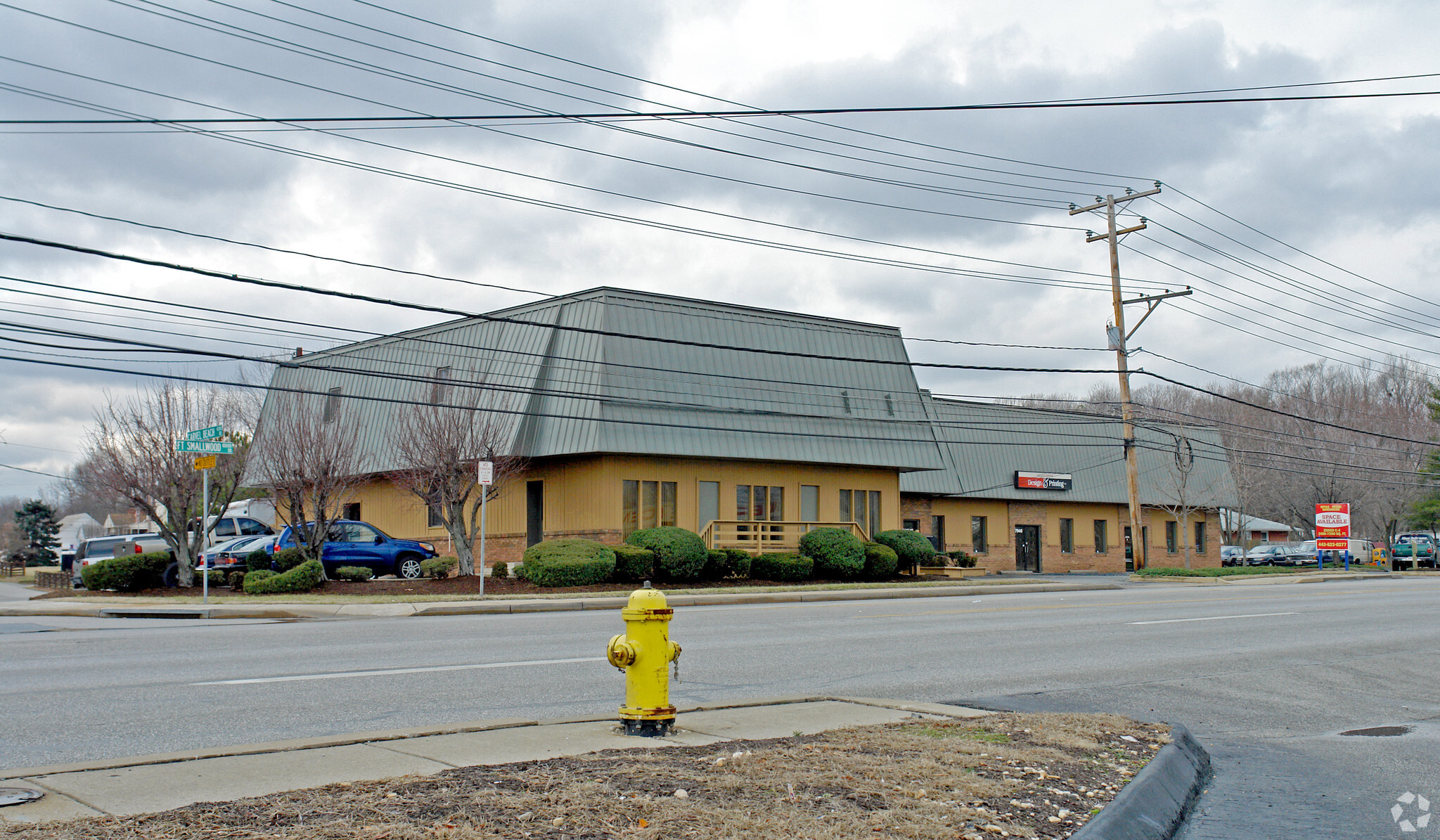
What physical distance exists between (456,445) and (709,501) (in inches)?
317

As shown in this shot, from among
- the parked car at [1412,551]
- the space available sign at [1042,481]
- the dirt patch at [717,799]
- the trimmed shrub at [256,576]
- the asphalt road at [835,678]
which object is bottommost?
the parked car at [1412,551]

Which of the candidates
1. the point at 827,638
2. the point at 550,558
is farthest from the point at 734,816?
the point at 550,558

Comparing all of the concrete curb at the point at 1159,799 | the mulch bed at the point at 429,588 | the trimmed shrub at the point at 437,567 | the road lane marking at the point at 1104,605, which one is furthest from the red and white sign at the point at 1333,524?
the concrete curb at the point at 1159,799

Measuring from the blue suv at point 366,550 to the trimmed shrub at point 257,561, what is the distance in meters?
0.41

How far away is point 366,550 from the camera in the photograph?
27547mm

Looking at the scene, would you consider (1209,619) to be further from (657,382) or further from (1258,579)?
(1258,579)

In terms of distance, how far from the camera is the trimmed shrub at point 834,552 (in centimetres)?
2997

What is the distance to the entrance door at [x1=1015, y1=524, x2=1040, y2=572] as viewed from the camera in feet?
151

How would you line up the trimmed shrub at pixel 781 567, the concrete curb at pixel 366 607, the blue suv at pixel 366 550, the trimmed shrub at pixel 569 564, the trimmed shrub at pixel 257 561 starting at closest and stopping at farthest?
1. the concrete curb at pixel 366 607
2. the trimmed shrub at pixel 569 564
3. the trimmed shrub at pixel 257 561
4. the blue suv at pixel 366 550
5. the trimmed shrub at pixel 781 567

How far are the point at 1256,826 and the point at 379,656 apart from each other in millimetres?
8841

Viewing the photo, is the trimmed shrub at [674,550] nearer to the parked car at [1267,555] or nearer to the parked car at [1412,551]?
the parked car at [1267,555]

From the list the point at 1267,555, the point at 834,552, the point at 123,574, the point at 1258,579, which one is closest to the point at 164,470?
the point at 123,574

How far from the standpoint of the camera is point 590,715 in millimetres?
7477

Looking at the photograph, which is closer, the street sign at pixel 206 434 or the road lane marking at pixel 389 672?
the road lane marking at pixel 389 672
